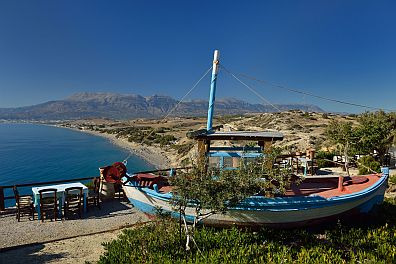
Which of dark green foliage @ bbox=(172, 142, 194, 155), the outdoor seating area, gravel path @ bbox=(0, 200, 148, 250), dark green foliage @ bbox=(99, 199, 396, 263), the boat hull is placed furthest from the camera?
→ dark green foliage @ bbox=(172, 142, 194, 155)

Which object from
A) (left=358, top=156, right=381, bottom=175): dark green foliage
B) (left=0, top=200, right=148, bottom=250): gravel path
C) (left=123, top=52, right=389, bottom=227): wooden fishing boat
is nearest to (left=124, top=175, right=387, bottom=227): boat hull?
(left=123, top=52, right=389, bottom=227): wooden fishing boat

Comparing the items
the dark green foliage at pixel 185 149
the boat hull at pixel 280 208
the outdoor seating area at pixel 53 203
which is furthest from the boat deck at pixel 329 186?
the dark green foliage at pixel 185 149

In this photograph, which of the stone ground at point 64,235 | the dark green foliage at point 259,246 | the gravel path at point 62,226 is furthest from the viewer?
the gravel path at point 62,226

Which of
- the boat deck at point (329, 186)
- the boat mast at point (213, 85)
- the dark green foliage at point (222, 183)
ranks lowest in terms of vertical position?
the boat deck at point (329, 186)

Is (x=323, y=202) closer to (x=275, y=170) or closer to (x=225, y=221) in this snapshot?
(x=275, y=170)

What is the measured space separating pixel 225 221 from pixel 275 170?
8.12 ft

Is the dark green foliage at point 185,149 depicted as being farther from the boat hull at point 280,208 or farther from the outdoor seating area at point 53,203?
the boat hull at point 280,208

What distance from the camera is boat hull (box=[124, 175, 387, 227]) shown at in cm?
818

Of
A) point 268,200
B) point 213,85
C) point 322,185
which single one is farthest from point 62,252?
point 322,185

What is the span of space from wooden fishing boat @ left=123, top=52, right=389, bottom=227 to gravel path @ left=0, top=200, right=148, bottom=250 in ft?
5.15

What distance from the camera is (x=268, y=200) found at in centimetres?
820

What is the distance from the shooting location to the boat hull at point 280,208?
8.18 meters

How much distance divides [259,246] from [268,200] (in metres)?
1.27

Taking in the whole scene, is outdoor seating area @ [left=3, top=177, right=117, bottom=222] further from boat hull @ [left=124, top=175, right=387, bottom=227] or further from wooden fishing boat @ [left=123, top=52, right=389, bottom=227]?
boat hull @ [left=124, top=175, right=387, bottom=227]
